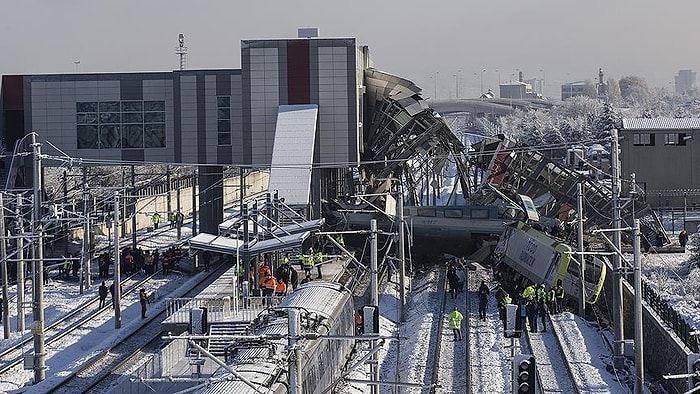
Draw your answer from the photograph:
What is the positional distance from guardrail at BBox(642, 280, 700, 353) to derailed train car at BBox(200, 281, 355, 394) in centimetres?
819

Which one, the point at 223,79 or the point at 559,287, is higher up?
the point at 223,79

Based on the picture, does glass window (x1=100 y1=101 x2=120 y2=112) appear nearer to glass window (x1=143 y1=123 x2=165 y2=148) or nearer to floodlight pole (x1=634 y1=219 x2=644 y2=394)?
glass window (x1=143 y1=123 x2=165 y2=148)

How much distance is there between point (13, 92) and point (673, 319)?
38519 mm

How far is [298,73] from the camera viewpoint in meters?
54.3

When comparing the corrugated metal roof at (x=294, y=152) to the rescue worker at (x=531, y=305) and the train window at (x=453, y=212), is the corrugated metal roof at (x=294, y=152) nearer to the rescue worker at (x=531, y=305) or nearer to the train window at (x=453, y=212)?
the train window at (x=453, y=212)

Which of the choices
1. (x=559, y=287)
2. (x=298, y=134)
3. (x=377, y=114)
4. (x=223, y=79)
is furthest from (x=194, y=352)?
(x=377, y=114)

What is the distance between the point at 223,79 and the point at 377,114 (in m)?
9.43

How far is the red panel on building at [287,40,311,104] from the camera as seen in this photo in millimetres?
54062

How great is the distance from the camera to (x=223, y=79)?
56531 mm

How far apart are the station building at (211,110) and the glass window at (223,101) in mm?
51

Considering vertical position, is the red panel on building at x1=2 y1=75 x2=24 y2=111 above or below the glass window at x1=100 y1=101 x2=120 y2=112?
above

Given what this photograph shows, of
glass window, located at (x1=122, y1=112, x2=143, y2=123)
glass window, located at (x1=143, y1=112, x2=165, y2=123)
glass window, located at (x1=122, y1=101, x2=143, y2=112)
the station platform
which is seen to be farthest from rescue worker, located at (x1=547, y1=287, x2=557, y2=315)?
glass window, located at (x1=122, y1=101, x2=143, y2=112)

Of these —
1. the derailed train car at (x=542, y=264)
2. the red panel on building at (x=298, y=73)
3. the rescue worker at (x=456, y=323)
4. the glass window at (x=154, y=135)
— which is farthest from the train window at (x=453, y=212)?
the rescue worker at (x=456, y=323)

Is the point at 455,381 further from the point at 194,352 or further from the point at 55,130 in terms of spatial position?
the point at 55,130
